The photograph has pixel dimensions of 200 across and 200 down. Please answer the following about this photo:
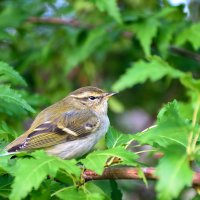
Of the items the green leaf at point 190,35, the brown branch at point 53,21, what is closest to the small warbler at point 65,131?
the green leaf at point 190,35

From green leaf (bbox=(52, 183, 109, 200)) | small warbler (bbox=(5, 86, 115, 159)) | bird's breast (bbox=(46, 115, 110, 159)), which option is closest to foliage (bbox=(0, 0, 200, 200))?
green leaf (bbox=(52, 183, 109, 200))

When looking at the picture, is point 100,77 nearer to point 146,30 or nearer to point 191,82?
point 146,30

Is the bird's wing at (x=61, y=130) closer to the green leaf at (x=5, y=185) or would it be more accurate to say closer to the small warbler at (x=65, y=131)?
the small warbler at (x=65, y=131)

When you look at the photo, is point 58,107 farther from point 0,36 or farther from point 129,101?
point 129,101

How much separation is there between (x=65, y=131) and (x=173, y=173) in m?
2.41

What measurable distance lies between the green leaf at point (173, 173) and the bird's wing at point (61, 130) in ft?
5.97

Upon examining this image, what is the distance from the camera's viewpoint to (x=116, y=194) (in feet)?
11.2

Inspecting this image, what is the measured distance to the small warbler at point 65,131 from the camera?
4.54 m

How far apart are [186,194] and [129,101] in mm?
1597

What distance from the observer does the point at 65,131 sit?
480 cm

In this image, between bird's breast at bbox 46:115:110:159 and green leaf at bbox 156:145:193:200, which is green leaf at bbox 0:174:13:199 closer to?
green leaf at bbox 156:145:193:200

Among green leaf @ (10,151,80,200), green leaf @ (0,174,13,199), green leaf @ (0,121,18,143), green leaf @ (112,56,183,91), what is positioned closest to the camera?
green leaf @ (10,151,80,200)

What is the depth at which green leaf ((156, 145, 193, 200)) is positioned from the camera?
240cm

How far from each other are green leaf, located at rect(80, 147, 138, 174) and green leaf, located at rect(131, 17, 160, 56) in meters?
2.67
